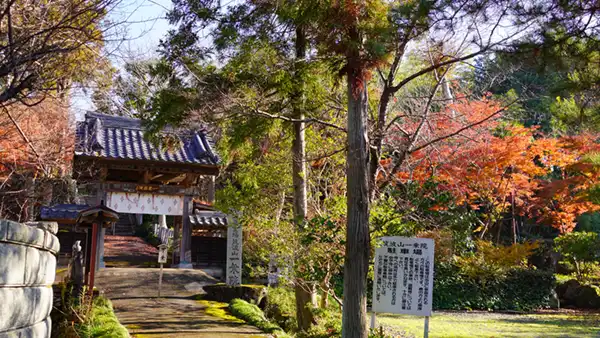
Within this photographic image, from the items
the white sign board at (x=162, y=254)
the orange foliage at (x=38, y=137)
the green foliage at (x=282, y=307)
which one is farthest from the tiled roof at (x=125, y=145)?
the green foliage at (x=282, y=307)

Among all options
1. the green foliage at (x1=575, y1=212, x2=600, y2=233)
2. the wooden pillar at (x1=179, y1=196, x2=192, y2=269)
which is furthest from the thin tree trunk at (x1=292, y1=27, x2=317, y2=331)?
the green foliage at (x1=575, y1=212, x2=600, y2=233)

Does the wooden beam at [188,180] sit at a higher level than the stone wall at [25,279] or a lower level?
higher

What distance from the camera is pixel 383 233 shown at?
8930 mm

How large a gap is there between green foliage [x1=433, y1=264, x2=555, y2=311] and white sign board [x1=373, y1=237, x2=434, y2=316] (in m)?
9.36

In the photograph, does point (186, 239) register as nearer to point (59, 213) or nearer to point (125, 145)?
point (125, 145)

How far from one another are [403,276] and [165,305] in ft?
18.3

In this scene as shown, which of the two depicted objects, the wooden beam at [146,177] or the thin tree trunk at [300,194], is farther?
the wooden beam at [146,177]

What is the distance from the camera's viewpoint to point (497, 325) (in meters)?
14.0

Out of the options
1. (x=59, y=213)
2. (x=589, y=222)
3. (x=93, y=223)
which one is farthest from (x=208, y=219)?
(x=589, y=222)

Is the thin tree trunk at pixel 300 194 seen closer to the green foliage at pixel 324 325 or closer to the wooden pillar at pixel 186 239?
the green foliage at pixel 324 325

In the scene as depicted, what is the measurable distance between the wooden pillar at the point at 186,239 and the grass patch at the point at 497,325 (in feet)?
19.4

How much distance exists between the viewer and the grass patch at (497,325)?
12.3 metres

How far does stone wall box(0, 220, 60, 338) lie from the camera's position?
4723mm

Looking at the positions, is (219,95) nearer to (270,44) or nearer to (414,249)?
(270,44)
